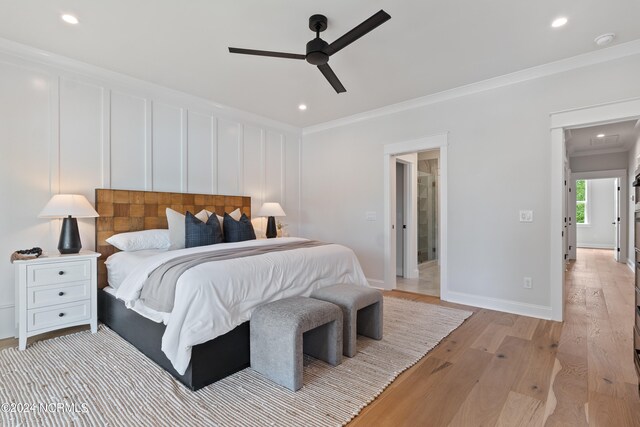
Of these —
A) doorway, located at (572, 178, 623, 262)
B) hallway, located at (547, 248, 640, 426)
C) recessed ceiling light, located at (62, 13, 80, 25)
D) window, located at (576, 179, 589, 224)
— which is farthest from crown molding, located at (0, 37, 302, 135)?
window, located at (576, 179, 589, 224)

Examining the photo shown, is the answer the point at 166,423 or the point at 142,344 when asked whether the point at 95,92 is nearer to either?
the point at 142,344

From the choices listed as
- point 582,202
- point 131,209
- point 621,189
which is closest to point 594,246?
point 582,202

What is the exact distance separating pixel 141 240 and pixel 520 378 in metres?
3.46

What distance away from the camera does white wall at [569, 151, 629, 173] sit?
6539 mm

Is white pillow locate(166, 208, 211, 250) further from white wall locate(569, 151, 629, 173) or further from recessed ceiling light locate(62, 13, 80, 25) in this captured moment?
white wall locate(569, 151, 629, 173)

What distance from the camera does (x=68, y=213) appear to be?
2.70 metres

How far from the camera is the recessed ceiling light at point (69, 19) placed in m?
2.33

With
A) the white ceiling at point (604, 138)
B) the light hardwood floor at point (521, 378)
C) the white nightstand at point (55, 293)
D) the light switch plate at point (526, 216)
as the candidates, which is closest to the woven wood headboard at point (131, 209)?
the white nightstand at point (55, 293)

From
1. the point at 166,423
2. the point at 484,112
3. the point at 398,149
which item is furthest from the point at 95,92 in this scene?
the point at 484,112

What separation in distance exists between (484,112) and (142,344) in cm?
413

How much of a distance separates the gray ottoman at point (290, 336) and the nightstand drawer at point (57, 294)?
1.79m

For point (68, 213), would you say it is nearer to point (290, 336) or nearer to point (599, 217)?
point (290, 336)

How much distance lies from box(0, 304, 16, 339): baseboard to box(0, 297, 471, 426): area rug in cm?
37

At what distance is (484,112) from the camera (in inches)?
141
